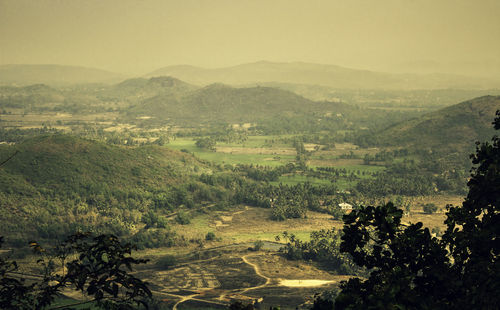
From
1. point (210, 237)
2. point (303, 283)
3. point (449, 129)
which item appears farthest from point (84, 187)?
point (449, 129)

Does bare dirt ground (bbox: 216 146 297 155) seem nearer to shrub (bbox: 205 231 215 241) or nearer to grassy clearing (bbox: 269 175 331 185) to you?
grassy clearing (bbox: 269 175 331 185)

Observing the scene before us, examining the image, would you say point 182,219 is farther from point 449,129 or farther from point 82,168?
point 449,129

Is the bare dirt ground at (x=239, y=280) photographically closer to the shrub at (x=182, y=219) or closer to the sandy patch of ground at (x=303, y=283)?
the sandy patch of ground at (x=303, y=283)

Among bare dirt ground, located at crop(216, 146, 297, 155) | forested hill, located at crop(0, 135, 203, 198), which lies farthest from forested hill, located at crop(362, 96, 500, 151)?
forested hill, located at crop(0, 135, 203, 198)

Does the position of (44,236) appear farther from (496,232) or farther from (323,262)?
(496,232)

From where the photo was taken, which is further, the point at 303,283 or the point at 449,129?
the point at 449,129

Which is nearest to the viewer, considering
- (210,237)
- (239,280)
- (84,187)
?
(239,280)

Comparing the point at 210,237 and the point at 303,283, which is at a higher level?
the point at 210,237
